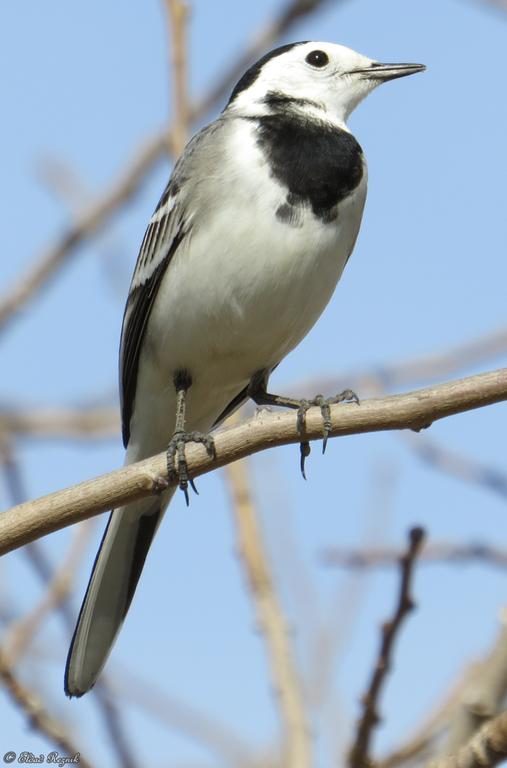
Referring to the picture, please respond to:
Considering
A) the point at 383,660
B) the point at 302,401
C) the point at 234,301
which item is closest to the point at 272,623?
the point at 383,660

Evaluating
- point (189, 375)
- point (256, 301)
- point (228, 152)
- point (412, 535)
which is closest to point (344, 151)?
point (228, 152)

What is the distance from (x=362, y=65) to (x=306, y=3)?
115 cm

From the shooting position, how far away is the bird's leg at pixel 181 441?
3.71m

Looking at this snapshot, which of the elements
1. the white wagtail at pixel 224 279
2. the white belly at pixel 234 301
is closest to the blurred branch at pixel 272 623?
the white wagtail at pixel 224 279

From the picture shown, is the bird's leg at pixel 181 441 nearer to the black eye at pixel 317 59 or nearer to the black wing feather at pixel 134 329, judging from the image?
the black wing feather at pixel 134 329

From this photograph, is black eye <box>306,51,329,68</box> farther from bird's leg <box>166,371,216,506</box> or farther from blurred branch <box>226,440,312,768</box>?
blurred branch <box>226,440,312,768</box>

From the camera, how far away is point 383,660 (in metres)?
2.65

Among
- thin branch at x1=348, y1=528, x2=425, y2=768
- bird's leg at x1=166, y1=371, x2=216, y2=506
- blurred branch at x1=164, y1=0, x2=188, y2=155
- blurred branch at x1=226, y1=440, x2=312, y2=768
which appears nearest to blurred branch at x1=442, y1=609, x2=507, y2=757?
thin branch at x1=348, y1=528, x2=425, y2=768

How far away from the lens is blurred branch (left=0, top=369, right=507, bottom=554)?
10.3 feet

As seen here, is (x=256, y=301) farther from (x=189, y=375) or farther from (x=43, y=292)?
(x=43, y=292)

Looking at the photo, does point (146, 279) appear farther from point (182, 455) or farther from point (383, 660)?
point (383, 660)

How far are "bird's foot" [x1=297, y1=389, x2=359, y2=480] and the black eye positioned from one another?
226cm

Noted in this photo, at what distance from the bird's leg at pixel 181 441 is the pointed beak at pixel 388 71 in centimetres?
194

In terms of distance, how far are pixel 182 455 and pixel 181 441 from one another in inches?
15.5
